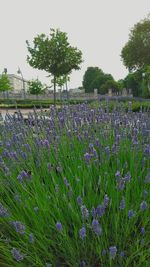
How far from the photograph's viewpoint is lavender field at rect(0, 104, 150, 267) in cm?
132

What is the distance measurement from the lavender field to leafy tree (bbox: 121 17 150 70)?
30.1 m

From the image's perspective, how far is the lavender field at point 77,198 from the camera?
132cm

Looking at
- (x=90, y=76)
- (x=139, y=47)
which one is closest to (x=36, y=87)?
(x=139, y=47)

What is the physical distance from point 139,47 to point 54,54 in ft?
52.3

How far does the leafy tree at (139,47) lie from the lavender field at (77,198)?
30.1m

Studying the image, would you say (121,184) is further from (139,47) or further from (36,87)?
(36,87)

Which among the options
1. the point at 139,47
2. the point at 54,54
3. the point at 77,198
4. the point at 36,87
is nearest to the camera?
the point at 77,198

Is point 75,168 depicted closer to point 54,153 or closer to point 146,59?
point 54,153

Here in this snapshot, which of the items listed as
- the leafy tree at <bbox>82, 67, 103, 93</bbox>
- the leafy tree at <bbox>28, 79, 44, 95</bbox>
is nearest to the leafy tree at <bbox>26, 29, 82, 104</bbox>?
the leafy tree at <bbox>28, 79, 44, 95</bbox>

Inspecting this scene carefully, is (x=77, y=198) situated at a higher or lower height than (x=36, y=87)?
lower

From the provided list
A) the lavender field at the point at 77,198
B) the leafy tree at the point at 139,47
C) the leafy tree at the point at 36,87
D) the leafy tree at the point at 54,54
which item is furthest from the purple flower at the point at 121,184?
the leafy tree at the point at 36,87

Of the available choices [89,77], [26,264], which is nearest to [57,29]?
[26,264]

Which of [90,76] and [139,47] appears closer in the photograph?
[139,47]

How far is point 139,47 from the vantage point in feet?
99.4
